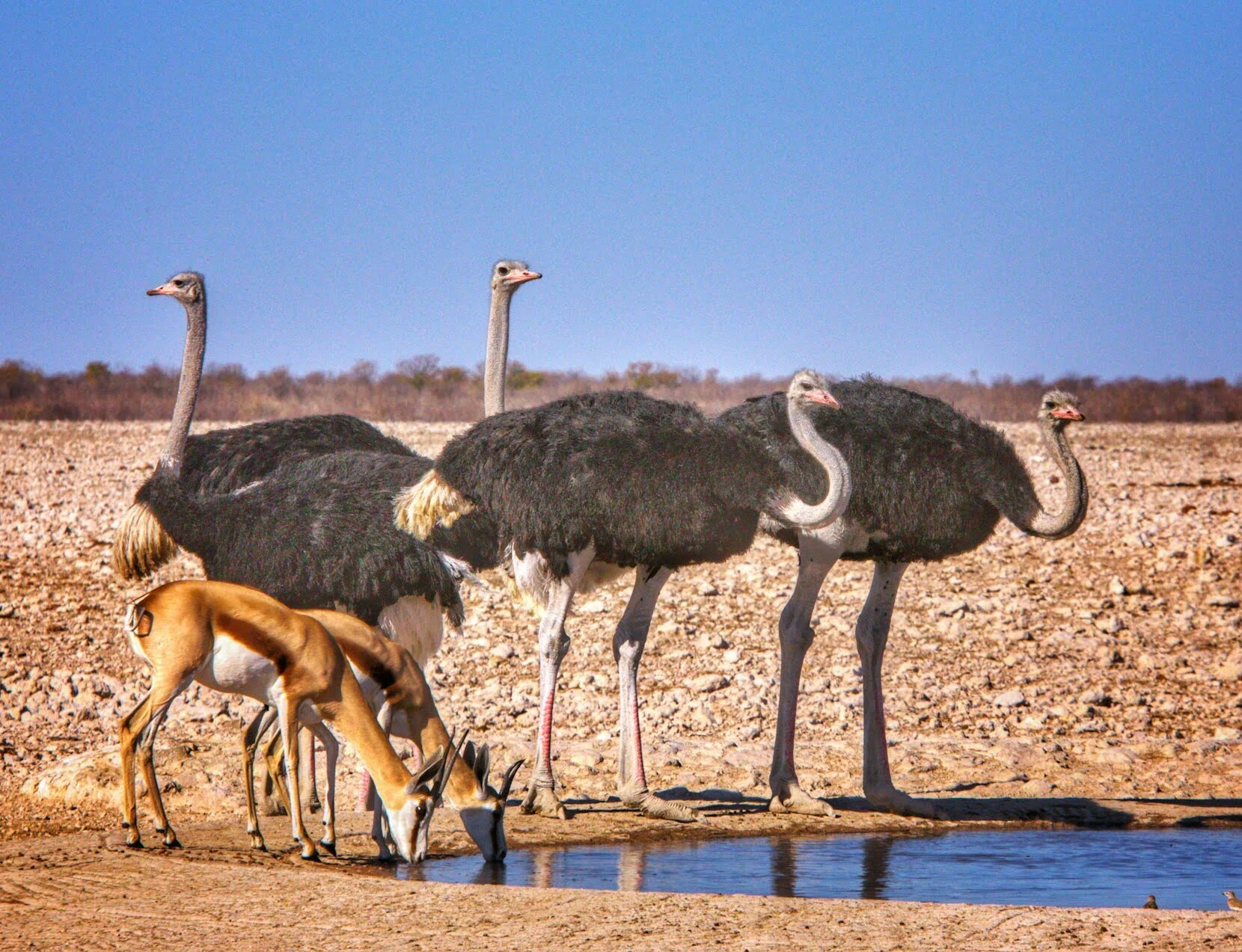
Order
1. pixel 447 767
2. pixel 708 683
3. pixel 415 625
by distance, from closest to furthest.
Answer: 1. pixel 447 767
2. pixel 415 625
3. pixel 708 683

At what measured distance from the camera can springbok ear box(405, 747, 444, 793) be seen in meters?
6.84

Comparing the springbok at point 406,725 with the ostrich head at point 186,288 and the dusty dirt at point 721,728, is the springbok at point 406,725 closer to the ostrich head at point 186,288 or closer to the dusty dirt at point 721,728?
the dusty dirt at point 721,728

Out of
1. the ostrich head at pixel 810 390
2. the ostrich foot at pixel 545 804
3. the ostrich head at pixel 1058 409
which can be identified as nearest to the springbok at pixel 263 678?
the ostrich foot at pixel 545 804

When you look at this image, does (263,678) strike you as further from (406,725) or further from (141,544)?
(141,544)

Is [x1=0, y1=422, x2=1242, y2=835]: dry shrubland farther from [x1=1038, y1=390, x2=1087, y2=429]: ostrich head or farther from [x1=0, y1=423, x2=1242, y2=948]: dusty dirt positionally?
[x1=1038, y1=390, x2=1087, y2=429]: ostrich head

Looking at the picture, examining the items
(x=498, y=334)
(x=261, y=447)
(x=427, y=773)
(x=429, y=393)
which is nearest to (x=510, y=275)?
(x=498, y=334)

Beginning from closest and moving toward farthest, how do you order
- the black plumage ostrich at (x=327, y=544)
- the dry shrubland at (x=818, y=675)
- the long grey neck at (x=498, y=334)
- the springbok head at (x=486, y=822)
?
→ the springbok head at (x=486, y=822)
the black plumage ostrich at (x=327, y=544)
the dry shrubland at (x=818, y=675)
the long grey neck at (x=498, y=334)

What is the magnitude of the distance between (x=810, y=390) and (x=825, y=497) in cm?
50

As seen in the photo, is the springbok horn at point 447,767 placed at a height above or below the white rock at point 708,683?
below

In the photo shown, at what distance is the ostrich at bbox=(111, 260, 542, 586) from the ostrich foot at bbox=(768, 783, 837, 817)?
5.86ft

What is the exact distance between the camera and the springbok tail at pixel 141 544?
8.86 metres

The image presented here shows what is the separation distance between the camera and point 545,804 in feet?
27.2

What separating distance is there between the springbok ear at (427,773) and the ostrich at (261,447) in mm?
1701

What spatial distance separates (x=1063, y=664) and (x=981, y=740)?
182cm
